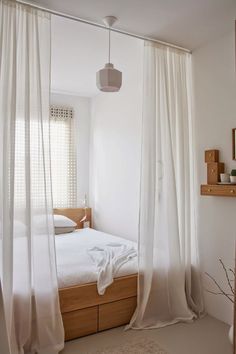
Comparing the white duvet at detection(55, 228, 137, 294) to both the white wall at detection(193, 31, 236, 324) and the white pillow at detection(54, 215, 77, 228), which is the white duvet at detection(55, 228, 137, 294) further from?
the white wall at detection(193, 31, 236, 324)

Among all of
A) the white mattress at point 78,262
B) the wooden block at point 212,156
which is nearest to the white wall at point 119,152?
the white mattress at point 78,262

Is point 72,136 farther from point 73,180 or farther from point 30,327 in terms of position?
point 30,327

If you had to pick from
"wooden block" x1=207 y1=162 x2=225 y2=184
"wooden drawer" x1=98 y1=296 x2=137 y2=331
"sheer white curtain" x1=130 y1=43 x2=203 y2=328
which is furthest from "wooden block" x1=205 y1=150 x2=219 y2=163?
"wooden drawer" x1=98 y1=296 x2=137 y2=331

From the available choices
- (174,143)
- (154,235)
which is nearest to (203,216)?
(154,235)

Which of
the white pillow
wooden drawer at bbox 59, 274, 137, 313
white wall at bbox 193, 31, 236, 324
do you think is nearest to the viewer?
wooden drawer at bbox 59, 274, 137, 313

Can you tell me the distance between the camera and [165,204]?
2.79 metres

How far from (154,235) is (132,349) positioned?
2.96 feet

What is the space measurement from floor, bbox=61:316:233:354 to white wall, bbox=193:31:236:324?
25cm

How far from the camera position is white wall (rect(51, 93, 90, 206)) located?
4781 millimetres

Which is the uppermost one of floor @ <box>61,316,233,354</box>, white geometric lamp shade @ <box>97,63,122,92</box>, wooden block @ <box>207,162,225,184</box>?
white geometric lamp shade @ <box>97,63,122,92</box>

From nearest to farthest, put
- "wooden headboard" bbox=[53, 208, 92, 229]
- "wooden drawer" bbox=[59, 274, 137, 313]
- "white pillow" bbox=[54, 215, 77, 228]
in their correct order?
"wooden drawer" bbox=[59, 274, 137, 313] < "white pillow" bbox=[54, 215, 77, 228] < "wooden headboard" bbox=[53, 208, 92, 229]

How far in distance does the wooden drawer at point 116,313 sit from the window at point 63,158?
7.30 ft

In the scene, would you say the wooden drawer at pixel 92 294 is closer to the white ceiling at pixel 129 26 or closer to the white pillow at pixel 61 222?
the white pillow at pixel 61 222

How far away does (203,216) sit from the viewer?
296cm
